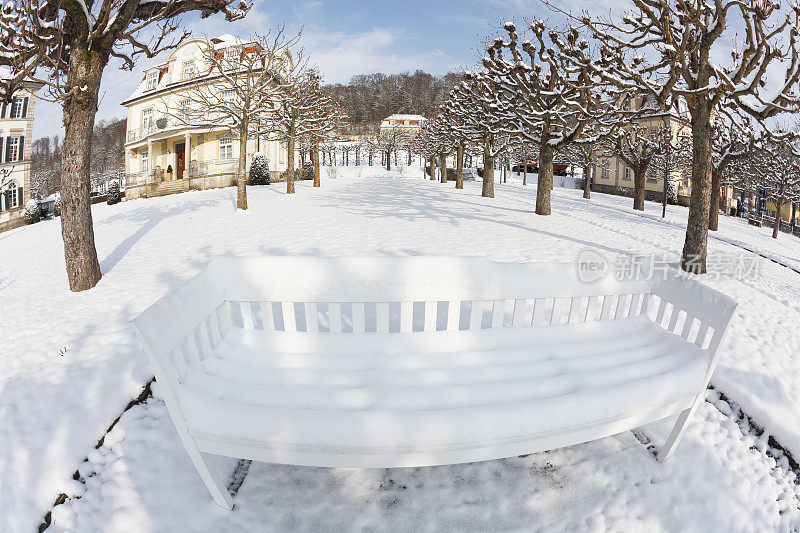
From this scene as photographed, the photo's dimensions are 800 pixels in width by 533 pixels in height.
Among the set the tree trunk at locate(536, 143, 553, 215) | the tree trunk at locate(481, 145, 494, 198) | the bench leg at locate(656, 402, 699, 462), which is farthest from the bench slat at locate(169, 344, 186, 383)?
the tree trunk at locate(481, 145, 494, 198)

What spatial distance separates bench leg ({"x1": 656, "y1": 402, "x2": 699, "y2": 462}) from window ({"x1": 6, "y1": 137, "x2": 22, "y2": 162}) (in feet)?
171

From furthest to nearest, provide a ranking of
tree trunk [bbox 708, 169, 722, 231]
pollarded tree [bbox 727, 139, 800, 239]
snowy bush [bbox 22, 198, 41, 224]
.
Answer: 1. snowy bush [bbox 22, 198, 41, 224]
2. pollarded tree [bbox 727, 139, 800, 239]
3. tree trunk [bbox 708, 169, 722, 231]

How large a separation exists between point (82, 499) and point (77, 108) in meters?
5.99

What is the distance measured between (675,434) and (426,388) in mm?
1845

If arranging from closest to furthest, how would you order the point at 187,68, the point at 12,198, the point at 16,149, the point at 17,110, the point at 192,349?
the point at 192,349, the point at 187,68, the point at 12,198, the point at 16,149, the point at 17,110

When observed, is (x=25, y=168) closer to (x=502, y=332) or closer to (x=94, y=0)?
(x=94, y=0)

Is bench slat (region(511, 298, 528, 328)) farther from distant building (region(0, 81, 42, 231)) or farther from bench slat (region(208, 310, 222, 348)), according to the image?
distant building (region(0, 81, 42, 231))

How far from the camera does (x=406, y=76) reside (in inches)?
4409

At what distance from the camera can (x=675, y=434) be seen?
8.93 feet

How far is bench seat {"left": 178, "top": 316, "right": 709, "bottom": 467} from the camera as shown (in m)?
1.97

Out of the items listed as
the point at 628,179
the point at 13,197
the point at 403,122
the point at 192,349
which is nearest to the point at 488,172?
the point at 192,349

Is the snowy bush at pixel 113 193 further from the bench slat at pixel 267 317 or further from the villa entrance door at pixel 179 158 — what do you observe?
the bench slat at pixel 267 317

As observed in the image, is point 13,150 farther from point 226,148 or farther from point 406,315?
Answer: point 406,315

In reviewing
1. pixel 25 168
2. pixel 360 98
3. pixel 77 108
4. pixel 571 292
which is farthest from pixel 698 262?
pixel 360 98
